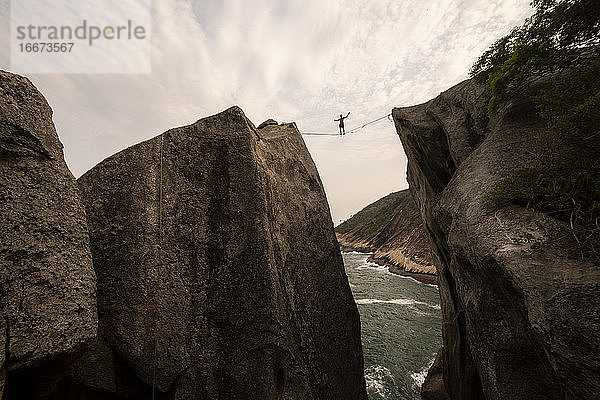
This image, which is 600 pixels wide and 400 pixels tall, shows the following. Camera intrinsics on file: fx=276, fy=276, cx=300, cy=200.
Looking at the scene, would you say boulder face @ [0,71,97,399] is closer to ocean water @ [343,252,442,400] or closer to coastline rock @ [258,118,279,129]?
coastline rock @ [258,118,279,129]

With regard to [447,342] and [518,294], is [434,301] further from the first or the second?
[518,294]

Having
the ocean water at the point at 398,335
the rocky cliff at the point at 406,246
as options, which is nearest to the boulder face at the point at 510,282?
→ the ocean water at the point at 398,335

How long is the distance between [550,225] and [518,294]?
1492 mm

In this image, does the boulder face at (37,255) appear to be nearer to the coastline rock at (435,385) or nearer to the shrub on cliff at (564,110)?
the shrub on cliff at (564,110)

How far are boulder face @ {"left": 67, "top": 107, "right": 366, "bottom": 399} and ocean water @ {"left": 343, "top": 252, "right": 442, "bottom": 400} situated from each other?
22.9 feet

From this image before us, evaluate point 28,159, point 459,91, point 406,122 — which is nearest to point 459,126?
point 459,91

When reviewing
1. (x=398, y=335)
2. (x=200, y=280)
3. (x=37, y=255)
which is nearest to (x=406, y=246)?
(x=398, y=335)

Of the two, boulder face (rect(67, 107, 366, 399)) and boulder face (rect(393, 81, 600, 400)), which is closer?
boulder face (rect(393, 81, 600, 400))

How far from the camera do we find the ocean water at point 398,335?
13203mm

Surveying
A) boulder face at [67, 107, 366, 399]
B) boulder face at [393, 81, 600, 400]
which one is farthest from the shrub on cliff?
boulder face at [67, 107, 366, 399]

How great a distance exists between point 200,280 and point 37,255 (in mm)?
3025

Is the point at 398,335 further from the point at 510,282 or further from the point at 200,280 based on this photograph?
the point at 200,280

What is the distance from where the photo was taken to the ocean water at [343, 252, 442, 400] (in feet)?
43.3

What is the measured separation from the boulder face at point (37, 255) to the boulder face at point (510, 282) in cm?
759
